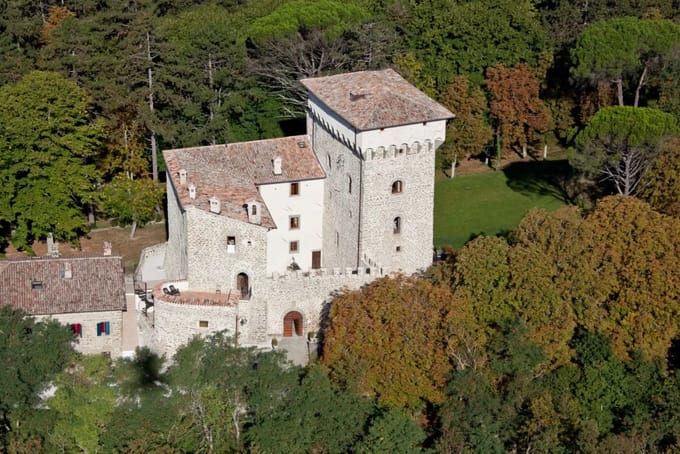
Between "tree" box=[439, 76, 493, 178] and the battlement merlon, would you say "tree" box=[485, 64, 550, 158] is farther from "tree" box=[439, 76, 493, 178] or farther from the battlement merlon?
the battlement merlon

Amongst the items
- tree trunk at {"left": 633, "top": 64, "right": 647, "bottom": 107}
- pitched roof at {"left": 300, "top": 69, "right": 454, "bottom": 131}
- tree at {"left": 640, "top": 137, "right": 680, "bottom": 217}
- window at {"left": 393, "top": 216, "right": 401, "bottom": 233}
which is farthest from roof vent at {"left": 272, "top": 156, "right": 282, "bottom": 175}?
tree trunk at {"left": 633, "top": 64, "right": 647, "bottom": 107}

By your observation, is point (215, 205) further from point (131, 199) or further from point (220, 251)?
point (131, 199)

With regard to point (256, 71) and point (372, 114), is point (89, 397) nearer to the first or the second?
point (372, 114)

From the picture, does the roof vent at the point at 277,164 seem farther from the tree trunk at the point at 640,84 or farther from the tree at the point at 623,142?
the tree trunk at the point at 640,84

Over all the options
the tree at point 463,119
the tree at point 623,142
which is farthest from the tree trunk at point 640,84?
Result: the tree at point 463,119

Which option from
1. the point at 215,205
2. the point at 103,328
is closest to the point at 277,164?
the point at 215,205

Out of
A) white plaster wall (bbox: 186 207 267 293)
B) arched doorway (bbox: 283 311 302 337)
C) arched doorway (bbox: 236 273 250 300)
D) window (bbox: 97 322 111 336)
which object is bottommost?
arched doorway (bbox: 283 311 302 337)
